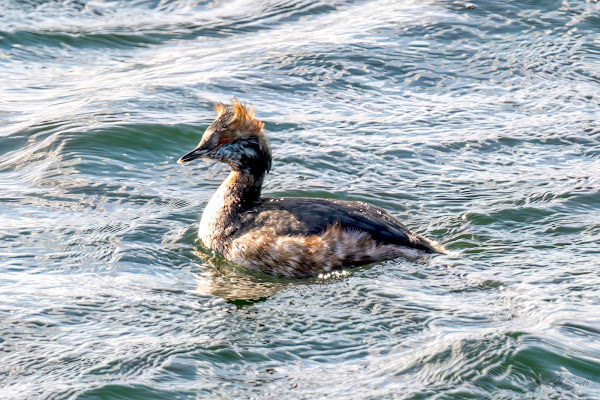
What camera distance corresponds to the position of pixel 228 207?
7980mm

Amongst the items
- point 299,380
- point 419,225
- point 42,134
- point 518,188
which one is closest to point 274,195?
point 419,225

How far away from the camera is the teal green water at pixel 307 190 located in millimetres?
5812

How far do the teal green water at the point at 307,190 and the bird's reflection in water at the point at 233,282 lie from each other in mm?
26

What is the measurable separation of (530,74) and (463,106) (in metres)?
1.28

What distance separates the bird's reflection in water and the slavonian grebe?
0.26ft

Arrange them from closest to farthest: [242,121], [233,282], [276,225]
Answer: [233,282], [276,225], [242,121]

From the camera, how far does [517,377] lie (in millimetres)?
5602

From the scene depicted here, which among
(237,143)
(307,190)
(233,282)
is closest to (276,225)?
(233,282)

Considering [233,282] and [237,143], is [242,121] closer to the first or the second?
[237,143]

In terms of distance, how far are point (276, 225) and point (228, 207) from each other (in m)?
0.60

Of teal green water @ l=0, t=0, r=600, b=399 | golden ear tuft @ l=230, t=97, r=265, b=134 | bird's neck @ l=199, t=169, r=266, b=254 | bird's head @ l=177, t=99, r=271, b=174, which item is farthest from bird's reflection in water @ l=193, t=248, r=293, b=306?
golden ear tuft @ l=230, t=97, r=265, b=134

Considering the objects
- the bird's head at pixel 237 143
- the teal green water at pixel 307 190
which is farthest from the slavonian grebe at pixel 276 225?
the teal green water at pixel 307 190

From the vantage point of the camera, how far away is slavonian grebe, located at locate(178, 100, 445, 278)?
24.0 feet

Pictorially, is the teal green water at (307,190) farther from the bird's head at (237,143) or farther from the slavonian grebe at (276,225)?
the bird's head at (237,143)
